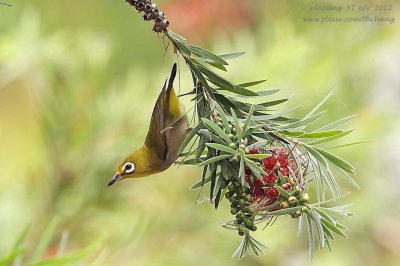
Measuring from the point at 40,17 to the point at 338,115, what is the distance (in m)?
0.82

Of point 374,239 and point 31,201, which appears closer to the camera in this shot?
point 31,201

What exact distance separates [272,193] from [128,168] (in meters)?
0.23

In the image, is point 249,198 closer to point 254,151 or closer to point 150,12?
point 254,151

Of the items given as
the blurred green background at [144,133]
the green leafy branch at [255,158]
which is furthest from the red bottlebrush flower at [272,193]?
the blurred green background at [144,133]

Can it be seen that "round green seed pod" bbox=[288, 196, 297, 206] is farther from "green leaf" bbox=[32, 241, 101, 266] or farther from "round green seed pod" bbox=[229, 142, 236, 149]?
"green leaf" bbox=[32, 241, 101, 266]

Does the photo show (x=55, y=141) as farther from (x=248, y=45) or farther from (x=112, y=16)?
(x=112, y=16)

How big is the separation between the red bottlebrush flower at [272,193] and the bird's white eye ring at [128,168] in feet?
0.69

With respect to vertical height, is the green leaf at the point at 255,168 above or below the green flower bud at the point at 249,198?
above

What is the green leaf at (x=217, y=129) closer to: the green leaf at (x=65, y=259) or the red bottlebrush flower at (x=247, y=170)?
the red bottlebrush flower at (x=247, y=170)

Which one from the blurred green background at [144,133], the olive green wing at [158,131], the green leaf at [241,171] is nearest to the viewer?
the green leaf at [241,171]

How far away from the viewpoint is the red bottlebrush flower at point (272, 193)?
0.53 metres

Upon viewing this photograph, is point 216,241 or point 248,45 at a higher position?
point 248,45

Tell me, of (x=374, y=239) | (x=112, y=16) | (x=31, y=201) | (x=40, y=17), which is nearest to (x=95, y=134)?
(x=31, y=201)

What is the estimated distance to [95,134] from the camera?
157cm
